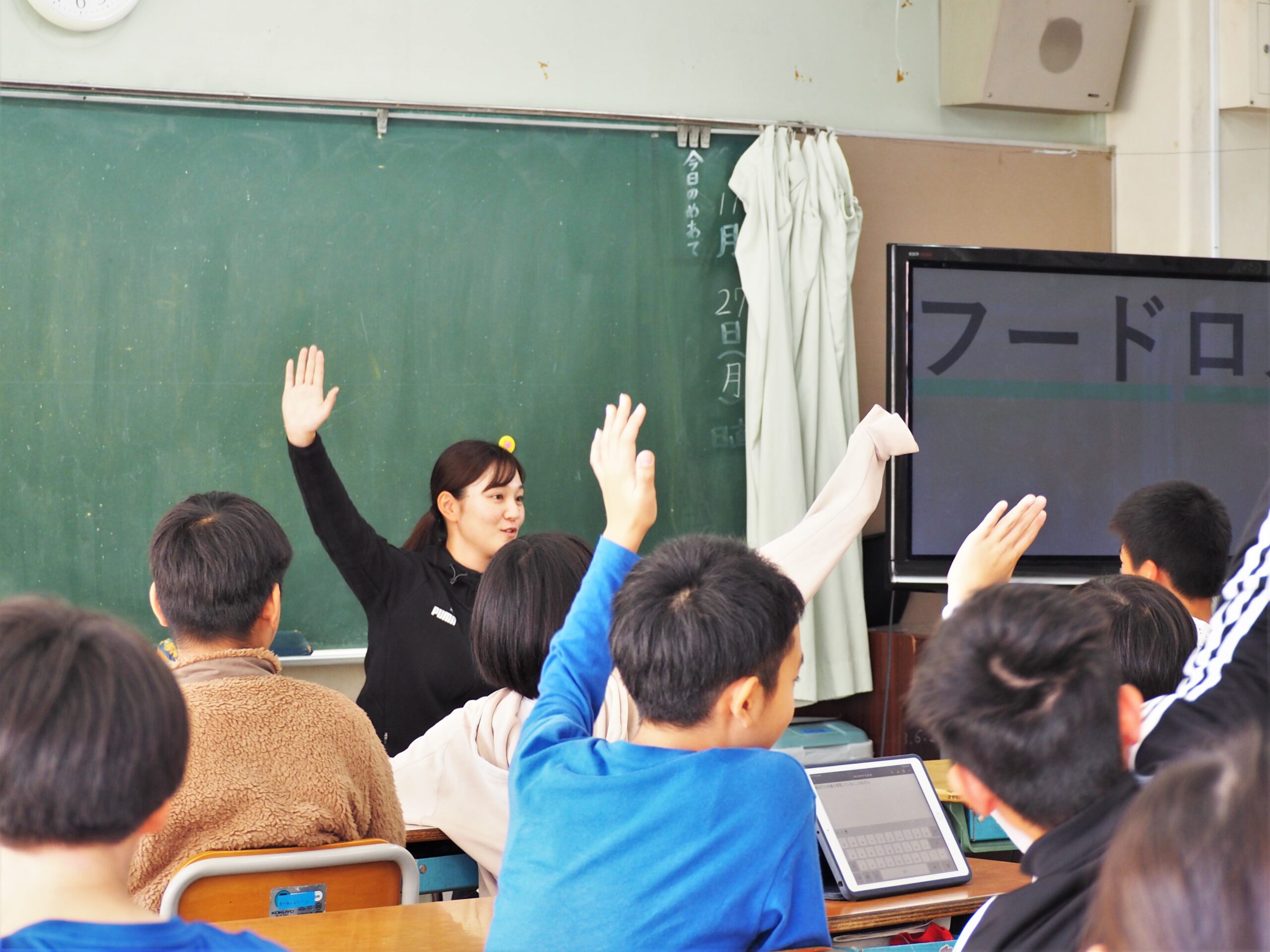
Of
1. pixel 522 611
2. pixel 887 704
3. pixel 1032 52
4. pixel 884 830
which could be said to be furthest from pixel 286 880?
pixel 1032 52

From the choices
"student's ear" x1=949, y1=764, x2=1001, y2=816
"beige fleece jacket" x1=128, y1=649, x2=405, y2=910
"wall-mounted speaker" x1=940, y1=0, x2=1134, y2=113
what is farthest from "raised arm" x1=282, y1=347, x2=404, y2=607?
"wall-mounted speaker" x1=940, y1=0, x2=1134, y2=113

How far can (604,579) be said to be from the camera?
1.48 m

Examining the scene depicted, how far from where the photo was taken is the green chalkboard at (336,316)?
3.32 m

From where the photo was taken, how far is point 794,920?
1.26 metres

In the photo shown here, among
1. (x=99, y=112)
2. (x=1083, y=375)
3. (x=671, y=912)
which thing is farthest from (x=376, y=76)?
(x=671, y=912)

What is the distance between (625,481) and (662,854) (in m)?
0.48

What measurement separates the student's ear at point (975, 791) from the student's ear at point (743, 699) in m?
0.29

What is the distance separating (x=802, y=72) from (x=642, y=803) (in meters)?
3.29

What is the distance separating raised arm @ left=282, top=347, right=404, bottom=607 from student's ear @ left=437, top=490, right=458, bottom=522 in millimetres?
269

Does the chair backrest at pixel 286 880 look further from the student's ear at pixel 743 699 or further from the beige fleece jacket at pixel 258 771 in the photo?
the student's ear at pixel 743 699

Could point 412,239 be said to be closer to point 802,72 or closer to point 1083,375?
point 802,72

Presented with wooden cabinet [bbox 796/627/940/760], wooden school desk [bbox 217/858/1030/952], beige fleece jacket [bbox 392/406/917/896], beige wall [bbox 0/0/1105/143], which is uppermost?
beige wall [bbox 0/0/1105/143]

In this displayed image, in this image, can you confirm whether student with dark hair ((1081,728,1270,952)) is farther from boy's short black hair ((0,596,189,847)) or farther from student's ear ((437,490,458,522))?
student's ear ((437,490,458,522))

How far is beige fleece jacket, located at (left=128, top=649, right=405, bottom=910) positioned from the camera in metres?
1.57
